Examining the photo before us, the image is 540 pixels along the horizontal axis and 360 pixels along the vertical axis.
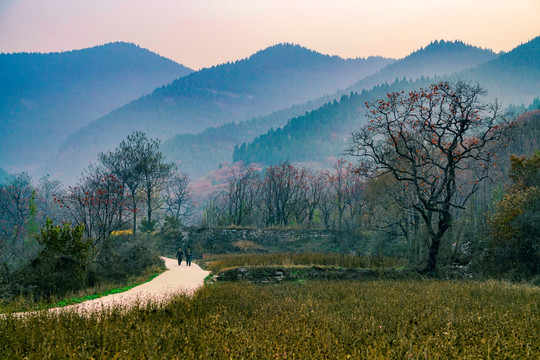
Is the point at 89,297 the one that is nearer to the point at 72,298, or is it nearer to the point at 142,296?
the point at 72,298

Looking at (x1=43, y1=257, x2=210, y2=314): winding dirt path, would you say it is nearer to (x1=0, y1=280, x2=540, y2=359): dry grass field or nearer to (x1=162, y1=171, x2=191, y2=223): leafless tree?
(x1=0, y1=280, x2=540, y2=359): dry grass field

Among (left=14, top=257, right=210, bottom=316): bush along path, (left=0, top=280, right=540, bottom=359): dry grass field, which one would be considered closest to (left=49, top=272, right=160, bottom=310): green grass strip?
(left=14, top=257, right=210, bottom=316): bush along path

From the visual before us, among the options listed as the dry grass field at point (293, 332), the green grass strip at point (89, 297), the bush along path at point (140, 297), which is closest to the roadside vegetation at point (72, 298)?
the green grass strip at point (89, 297)

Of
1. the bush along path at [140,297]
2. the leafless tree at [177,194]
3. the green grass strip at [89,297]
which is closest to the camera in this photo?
the bush along path at [140,297]

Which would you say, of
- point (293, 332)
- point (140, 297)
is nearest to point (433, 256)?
point (140, 297)

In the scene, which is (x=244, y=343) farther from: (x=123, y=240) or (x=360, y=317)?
(x=123, y=240)

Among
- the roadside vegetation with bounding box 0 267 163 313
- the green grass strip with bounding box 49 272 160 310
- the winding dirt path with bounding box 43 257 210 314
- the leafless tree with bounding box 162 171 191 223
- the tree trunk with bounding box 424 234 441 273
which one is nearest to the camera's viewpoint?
the winding dirt path with bounding box 43 257 210 314

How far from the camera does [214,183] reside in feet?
606

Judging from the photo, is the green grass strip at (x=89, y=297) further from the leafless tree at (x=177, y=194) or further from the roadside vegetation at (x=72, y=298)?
the leafless tree at (x=177, y=194)

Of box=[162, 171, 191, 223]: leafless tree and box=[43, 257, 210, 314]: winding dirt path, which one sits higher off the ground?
box=[162, 171, 191, 223]: leafless tree

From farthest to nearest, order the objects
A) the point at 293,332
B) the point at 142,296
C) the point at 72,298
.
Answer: the point at 72,298
the point at 142,296
the point at 293,332

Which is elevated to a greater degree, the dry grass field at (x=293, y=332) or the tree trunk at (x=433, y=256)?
the dry grass field at (x=293, y=332)

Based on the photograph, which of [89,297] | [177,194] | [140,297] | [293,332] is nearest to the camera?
[293,332]

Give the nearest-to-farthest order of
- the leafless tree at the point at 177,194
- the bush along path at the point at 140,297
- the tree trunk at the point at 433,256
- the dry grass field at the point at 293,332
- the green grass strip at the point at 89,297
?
the dry grass field at the point at 293,332
the bush along path at the point at 140,297
the green grass strip at the point at 89,297
the tree trunk at the point at 433,256
the leafless tree at the point at 177,194
